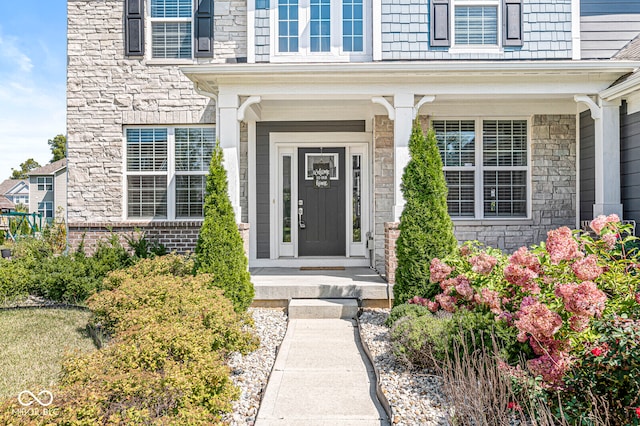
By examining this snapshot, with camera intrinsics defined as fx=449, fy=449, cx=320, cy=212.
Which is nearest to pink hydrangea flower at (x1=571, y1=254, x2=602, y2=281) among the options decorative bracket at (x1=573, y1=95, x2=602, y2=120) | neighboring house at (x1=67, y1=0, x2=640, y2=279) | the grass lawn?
the grass lawn

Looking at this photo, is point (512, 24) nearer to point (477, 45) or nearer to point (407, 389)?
point (477, 45)

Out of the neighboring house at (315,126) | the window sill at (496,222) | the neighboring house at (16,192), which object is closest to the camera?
the neighboring house at (315,126)

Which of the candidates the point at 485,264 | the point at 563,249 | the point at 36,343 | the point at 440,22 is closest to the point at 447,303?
the point at 485,264

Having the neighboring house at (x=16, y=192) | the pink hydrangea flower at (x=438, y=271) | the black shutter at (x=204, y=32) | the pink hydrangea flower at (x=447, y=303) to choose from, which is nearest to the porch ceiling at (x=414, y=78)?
the black shutter at (x=204, y=32)

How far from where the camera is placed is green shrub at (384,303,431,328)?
186 inches

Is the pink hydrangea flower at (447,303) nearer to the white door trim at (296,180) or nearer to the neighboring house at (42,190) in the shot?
the white door trim at (296,180)

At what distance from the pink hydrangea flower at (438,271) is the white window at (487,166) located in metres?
2.99

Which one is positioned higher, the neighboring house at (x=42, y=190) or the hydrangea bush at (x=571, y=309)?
the neighboring house at (x=42, y=190)

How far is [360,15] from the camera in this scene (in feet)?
24.4

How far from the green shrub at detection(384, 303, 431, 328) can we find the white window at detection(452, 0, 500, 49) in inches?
184

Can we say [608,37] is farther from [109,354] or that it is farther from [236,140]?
[109,354]

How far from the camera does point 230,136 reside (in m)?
6.18

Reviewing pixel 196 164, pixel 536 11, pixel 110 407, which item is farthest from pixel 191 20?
pixel 110 407

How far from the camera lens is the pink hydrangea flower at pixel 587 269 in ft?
10.2
